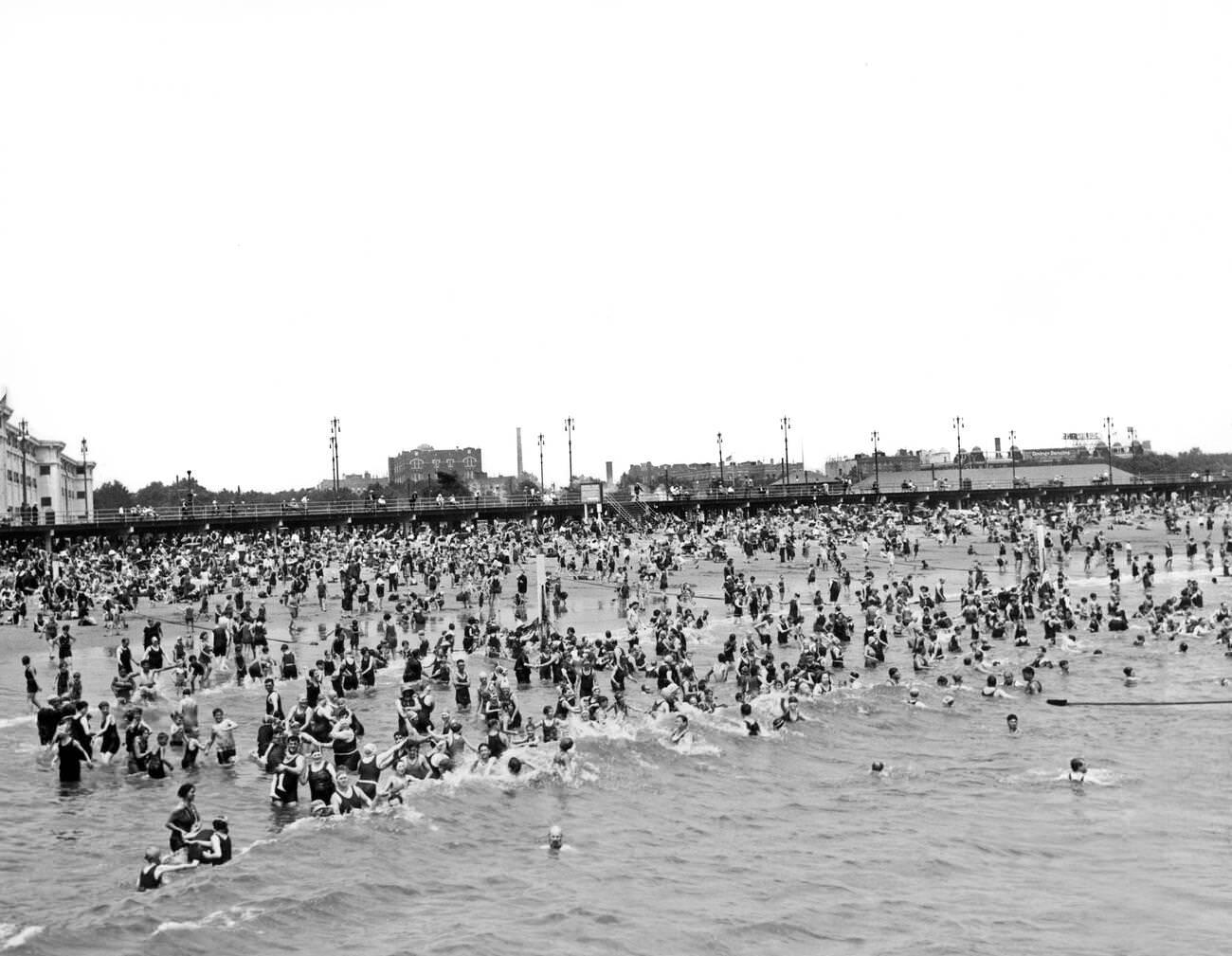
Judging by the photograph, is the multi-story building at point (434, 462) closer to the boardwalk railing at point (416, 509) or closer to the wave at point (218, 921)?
the boardwalk railing at point (416, 509)

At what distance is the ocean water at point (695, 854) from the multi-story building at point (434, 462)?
529ft

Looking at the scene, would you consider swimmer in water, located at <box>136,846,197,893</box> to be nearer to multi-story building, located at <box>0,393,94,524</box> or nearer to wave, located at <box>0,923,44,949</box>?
wave, located at <box>0,923,44,949</box>

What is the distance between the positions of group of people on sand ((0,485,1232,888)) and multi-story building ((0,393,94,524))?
13.4 meters

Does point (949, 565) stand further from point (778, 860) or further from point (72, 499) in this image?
point (72, 499)

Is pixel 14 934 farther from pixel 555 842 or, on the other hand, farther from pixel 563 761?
pixel 563 761

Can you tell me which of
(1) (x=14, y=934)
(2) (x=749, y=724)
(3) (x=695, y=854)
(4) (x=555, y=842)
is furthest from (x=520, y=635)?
(1) (x=14, y=934)

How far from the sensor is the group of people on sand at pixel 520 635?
18.8 metres

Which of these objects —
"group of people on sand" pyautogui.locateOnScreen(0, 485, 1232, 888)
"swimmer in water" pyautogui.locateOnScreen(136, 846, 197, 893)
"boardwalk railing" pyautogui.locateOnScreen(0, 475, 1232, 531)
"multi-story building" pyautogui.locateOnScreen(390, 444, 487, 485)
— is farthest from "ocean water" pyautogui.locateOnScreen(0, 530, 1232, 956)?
"multi-story building" pyautogui.locateOnScreen(390, 444, 487, 485)

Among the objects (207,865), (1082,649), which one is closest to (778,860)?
(207,865)

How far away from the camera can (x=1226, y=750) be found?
21484mm

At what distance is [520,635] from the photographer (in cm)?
3114

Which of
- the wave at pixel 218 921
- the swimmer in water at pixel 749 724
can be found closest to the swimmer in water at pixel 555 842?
the wave at pixel 218 921

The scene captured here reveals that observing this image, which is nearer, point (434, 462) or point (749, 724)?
point (749, 724)

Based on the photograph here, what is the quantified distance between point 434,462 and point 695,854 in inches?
6884
